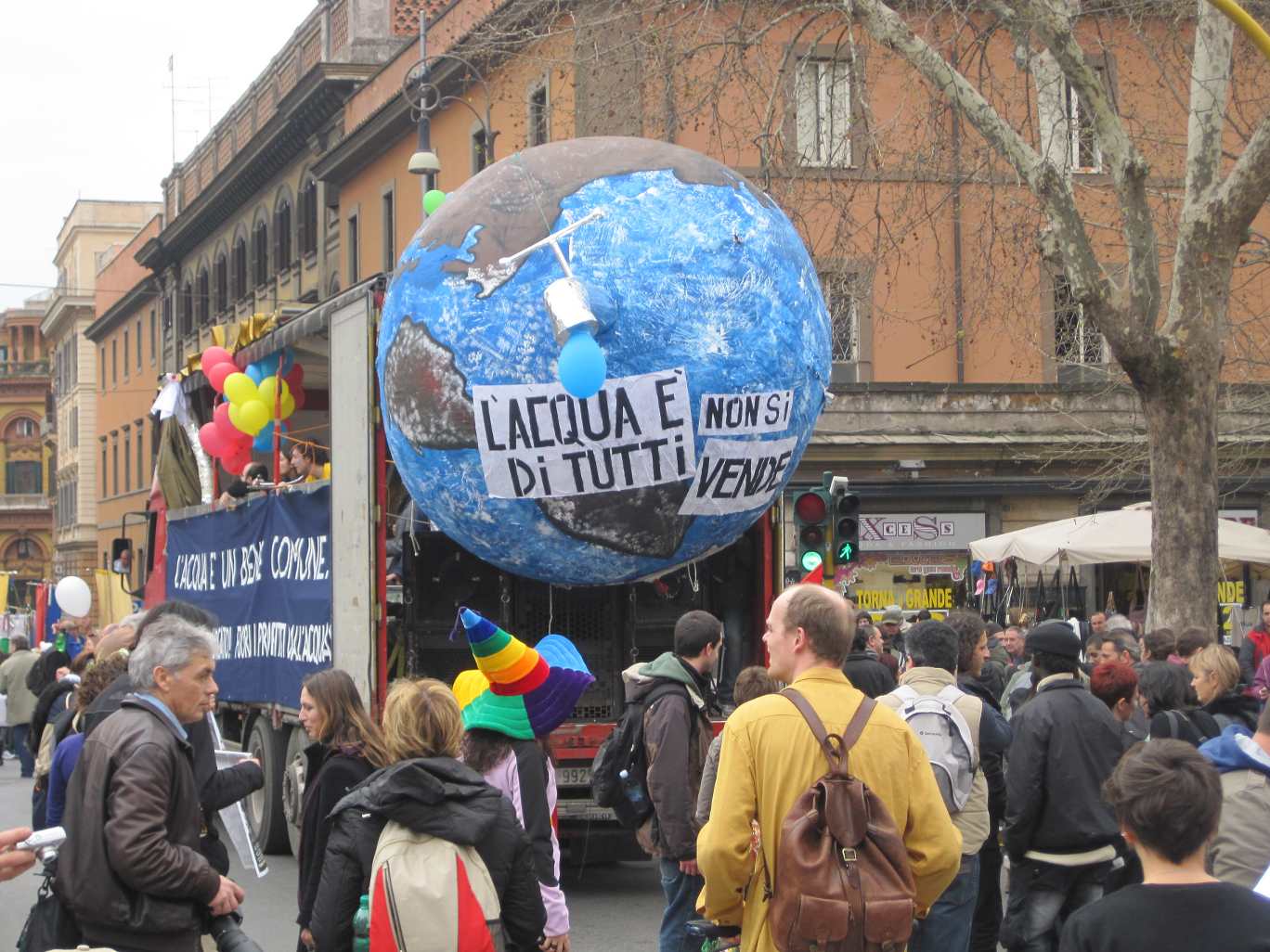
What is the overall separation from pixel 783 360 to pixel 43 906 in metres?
4.51

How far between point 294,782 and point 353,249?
27.6 metres

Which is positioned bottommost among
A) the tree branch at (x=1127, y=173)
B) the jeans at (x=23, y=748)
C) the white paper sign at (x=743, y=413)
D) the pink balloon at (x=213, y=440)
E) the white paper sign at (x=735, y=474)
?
the jeans at (x=23, y=748)

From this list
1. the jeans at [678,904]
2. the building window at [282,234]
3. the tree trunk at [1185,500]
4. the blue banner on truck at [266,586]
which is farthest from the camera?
the building window at [282,234]

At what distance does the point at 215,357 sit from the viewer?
14.6 m

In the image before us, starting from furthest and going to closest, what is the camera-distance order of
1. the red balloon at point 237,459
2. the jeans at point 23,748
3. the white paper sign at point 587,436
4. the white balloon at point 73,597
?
1. the white balloon at point 73,597
2. the jeans at point 23,748
3. the red balloon at point 237,459
4. the white paper sign at point 587,436

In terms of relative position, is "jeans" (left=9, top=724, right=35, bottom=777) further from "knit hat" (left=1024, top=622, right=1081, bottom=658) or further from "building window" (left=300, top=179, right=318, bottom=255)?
"building window" (left=300, top=179, right=318, bottom=255)

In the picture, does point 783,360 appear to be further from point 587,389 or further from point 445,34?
point 445,34

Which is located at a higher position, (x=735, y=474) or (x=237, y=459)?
(x=237, y=459)

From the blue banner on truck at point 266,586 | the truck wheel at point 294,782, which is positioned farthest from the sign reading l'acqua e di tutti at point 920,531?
the truck wheel at point 294,782

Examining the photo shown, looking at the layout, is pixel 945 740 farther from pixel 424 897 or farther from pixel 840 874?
pixel 424 897

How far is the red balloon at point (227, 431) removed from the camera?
14578mm

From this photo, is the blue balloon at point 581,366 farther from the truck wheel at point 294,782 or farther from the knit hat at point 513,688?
the truck wheel at point 294,782

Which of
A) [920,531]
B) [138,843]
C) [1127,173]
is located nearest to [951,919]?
[138,843]

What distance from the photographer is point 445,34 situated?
107 ft
